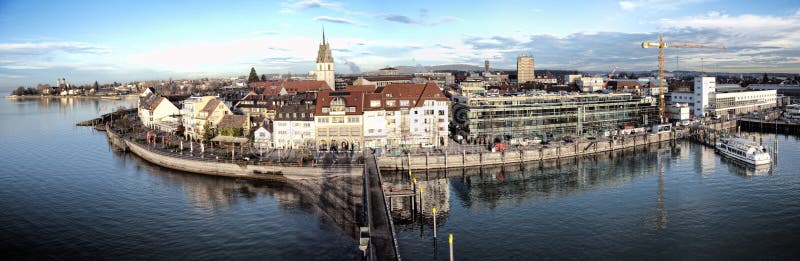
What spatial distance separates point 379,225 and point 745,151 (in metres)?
48.3

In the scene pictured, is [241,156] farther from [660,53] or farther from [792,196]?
[660,53]

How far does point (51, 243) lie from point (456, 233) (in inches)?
996

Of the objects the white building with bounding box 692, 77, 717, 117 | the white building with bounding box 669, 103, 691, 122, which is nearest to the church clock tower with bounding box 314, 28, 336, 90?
the white building with bounding box 669, 103, 691, 122

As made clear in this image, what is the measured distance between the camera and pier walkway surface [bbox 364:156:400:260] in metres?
26.7

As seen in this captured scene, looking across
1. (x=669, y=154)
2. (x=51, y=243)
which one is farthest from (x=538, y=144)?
(x=51, y=243)

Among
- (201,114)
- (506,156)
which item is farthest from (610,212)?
(201,114)

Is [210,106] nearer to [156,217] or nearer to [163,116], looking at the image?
[163,116]

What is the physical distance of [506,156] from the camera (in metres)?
61.0

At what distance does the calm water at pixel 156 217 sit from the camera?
3362 cm

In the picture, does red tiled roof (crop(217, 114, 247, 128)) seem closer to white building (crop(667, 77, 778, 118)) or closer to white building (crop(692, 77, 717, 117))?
white building (crop(667, 77, 778, 118))

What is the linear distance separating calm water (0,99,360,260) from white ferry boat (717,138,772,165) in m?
44.6

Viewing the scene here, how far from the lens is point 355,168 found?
5147cm

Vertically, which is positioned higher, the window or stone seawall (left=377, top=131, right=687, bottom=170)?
the window

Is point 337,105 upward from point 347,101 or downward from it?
downward
